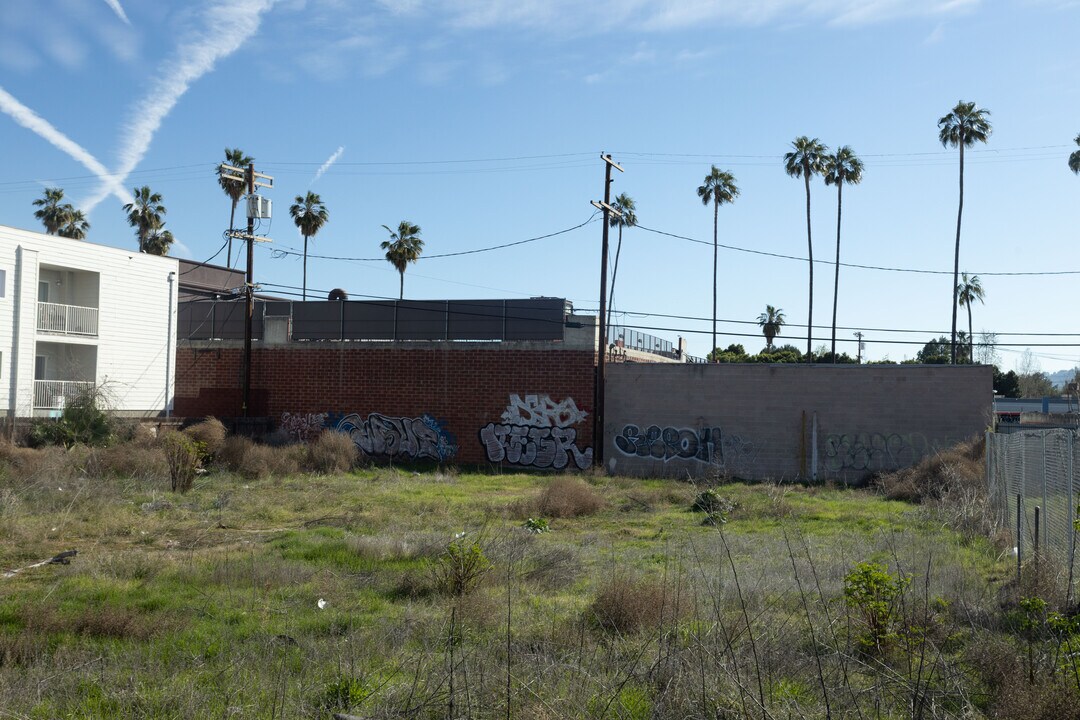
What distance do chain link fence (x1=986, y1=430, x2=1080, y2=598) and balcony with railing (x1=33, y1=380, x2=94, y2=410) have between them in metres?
30.0

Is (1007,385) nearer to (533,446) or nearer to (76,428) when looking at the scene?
(533,446)

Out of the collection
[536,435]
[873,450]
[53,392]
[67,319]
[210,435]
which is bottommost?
[210,435]

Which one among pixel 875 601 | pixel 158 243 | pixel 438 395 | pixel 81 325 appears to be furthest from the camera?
pixel 158 243

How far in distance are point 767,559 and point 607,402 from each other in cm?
1862

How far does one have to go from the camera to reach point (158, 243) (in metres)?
57.0

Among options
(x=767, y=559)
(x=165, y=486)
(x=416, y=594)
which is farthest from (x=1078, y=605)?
(x=165, y=486)

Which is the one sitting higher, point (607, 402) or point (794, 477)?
point (607, 402)

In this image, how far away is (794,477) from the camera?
1075 inches

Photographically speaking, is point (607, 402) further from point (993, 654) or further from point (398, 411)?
point (993, 654)

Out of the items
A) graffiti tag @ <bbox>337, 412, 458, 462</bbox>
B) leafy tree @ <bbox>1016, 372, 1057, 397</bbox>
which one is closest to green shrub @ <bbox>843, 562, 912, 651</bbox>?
graffiti tag @ <bbox>337, 412, 458, 462</bbox>

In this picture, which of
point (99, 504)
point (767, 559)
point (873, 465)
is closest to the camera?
point (767, 559)

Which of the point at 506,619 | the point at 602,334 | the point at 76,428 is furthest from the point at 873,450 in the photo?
the point at 76,428

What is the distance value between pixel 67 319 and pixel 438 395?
14.6 meters

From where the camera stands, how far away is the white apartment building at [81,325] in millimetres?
Answer: 31922
